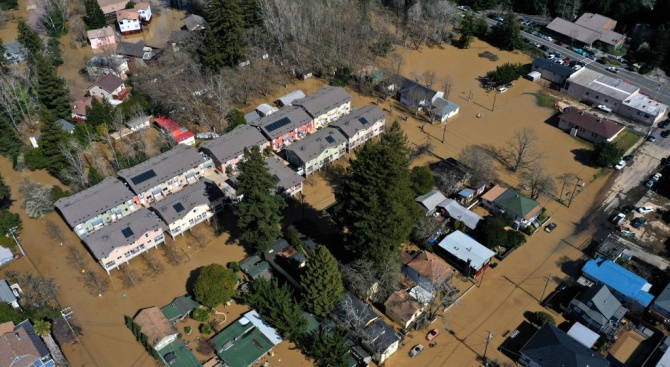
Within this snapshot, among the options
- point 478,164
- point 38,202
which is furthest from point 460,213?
point 38,202

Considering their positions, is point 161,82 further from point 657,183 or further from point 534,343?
point 657,183

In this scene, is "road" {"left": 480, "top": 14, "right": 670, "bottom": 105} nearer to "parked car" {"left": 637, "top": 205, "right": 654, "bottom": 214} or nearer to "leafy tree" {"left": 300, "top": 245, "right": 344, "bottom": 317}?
"parked car" {"left": 637, "top": 205, "right": 654, "bottom": 214}

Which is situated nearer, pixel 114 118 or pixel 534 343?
pixel 534 343

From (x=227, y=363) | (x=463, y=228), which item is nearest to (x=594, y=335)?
(x=463, y=228)

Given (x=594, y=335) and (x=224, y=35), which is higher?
(x=224, y=35)

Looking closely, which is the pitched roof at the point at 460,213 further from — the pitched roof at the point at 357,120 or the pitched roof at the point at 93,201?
the pitched roof at the point at 93,201

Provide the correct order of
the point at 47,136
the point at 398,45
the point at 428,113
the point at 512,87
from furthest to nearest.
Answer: the point at 398,45 < the point at 512,87 < the point at 428,113 < the point at 47,136

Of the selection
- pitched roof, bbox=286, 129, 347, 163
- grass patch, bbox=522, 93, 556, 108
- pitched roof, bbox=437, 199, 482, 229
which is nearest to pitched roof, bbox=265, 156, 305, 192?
pitched roof, bbox=286, 129, 347, 163
